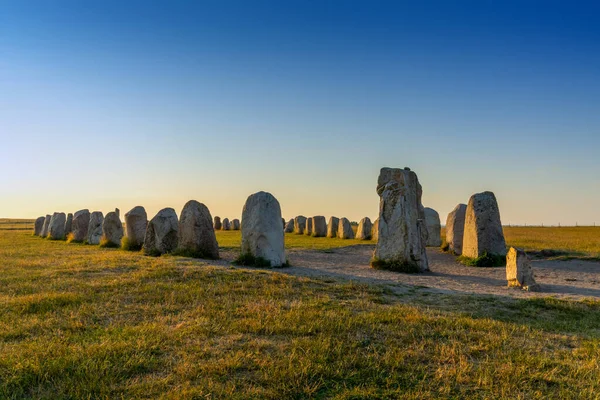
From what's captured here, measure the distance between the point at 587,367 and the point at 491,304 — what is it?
318cm

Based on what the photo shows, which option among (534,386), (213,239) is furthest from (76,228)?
(534,386)

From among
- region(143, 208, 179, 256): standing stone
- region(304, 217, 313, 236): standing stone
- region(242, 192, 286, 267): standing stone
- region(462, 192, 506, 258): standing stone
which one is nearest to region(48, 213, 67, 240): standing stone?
region(143, 208, 179, 256): standing stone

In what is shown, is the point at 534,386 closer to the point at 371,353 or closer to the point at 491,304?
the point at 371,353

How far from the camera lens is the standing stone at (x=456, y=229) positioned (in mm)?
18266

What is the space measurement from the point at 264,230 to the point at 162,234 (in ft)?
15.1

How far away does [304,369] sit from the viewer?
422cm

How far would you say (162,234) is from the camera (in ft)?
49.2

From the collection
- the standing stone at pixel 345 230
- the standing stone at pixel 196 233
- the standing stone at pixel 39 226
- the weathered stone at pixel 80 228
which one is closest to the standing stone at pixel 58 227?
the weathered stone at pixel 80 228

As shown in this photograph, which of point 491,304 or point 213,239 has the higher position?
point 213,239

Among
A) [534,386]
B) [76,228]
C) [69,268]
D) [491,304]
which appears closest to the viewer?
[534,386]

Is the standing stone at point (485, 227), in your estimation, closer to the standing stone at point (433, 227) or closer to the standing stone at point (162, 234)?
the standing stone at point (433, 227)

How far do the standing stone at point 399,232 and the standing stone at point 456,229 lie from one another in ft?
17.9

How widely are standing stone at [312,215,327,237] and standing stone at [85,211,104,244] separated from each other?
14.9 m

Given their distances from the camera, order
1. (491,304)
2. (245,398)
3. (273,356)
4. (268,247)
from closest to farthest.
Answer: (245,398)
(273,356)
(491,304)
(268,247)
